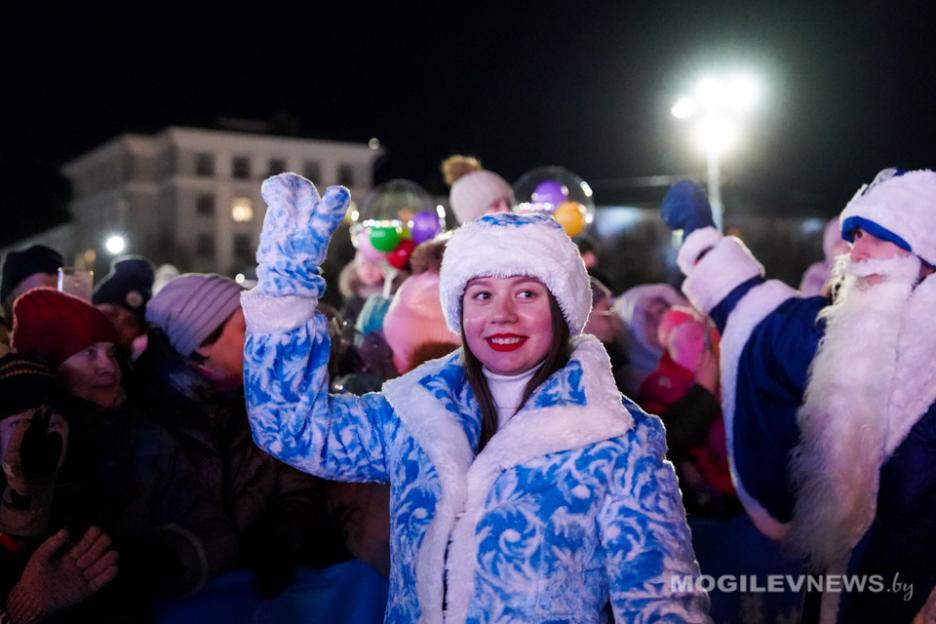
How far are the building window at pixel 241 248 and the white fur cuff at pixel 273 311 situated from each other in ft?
221

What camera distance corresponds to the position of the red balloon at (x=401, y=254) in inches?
280

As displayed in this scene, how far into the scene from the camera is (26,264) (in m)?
6.02

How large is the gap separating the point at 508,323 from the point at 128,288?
14.3ft

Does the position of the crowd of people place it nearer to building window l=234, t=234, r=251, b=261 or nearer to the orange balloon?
the orange balloon

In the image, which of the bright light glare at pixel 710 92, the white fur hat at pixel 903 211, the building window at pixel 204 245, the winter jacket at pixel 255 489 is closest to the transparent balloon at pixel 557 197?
the white fur hat at pixel 903 211

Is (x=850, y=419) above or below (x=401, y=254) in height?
below

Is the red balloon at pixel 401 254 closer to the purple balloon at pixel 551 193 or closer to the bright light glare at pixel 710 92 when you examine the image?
the purple balloon at pixel 551 193

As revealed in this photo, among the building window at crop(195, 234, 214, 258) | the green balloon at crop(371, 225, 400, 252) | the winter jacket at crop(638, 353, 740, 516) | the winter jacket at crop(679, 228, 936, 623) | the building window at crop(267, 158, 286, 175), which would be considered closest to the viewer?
the winter jacket at crop(679, 228, 936, 623)

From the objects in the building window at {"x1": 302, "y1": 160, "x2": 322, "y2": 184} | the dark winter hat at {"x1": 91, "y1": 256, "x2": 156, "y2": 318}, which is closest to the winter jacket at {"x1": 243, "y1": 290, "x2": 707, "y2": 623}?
the dark winter hat at {"x1": 91, "y1": 256, "x2": 156, "y2": 318}

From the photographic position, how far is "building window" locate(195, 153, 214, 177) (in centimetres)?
6769

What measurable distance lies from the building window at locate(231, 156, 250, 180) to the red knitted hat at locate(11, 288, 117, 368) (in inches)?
2623

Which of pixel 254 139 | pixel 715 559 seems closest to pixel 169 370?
pixel 715 559

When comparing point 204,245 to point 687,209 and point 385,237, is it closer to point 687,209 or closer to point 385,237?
point 385,237

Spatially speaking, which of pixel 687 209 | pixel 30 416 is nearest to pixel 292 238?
pixel 30 416
